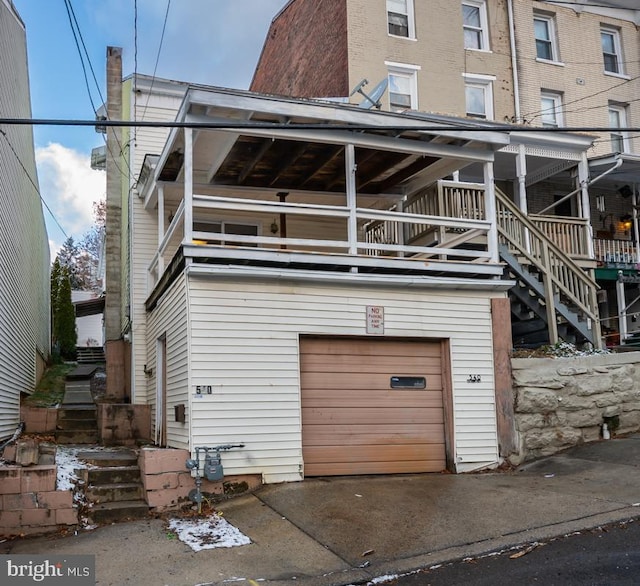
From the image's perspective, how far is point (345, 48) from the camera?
61.6 ft

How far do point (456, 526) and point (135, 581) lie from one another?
3335mm

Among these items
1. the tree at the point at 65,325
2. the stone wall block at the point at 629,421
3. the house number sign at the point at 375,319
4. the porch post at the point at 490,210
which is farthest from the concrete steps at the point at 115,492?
the tree at the point at 65,325

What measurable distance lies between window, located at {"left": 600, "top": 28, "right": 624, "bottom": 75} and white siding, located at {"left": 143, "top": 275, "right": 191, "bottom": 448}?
17.8 meters

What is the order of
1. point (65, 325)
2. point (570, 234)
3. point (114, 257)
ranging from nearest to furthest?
point (114, 257) < point (570, 234) < point (65, 325)

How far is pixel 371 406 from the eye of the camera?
10125 mm

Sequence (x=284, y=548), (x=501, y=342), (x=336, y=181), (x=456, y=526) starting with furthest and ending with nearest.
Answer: (x=336, y=181) → (x=501, y=342) → (x=456, y=526) → (x=284, y=548)

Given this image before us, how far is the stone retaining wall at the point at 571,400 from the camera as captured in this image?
→ 10.6 m

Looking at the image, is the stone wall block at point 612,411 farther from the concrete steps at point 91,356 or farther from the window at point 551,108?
the concrete steps at point 91,356

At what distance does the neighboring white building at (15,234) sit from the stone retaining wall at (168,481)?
2.77 m

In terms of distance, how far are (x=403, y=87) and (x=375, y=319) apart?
11173 mm

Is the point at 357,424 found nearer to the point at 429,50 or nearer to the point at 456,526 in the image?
the point at 456,526

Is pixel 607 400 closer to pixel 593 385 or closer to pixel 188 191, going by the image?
pixel 593 385

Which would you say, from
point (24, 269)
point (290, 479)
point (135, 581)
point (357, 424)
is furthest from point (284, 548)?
point (24, 269)

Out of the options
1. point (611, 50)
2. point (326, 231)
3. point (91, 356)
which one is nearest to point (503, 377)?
point (326, 231)
